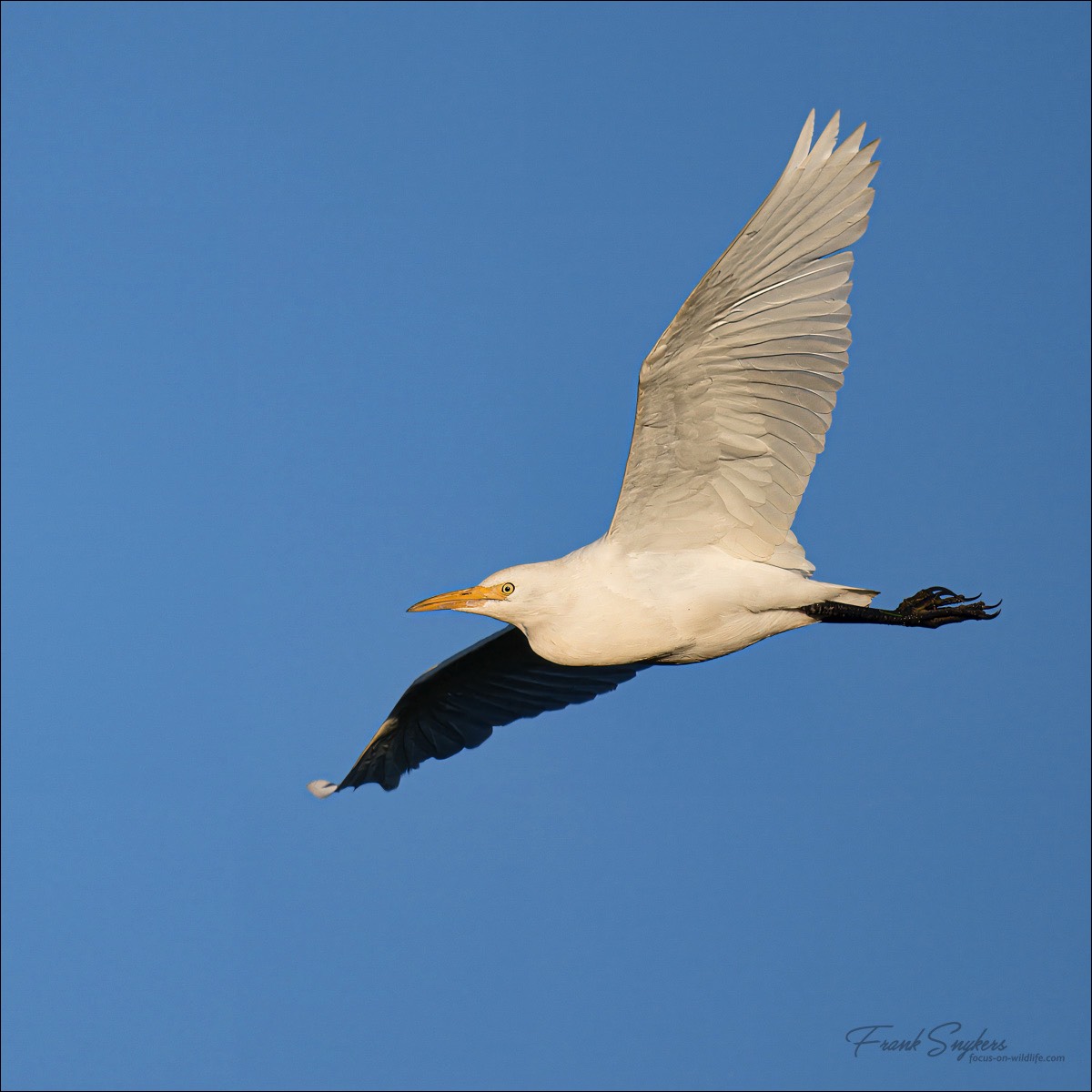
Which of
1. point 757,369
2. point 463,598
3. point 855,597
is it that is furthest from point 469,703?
point 757,369

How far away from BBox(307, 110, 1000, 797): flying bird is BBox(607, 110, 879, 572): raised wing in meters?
0.01

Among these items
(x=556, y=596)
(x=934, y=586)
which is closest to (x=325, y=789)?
(x=556, y=596)

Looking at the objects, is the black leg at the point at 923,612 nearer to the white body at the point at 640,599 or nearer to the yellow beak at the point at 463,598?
the white body at the point at 640,599

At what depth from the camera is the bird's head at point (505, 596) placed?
11.6m

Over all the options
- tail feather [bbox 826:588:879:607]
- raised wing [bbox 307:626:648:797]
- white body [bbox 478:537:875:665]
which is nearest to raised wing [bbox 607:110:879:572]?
white body [bbox 478:537:875:665]

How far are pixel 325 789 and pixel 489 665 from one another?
2.28m

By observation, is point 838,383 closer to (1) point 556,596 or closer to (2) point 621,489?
(2) point 621,489

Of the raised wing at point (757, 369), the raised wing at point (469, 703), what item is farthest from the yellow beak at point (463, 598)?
the raised wing at point (469, 703)

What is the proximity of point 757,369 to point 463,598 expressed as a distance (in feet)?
10.5

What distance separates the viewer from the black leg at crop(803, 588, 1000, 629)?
12.0m

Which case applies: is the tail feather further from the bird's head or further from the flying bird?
the bird's head

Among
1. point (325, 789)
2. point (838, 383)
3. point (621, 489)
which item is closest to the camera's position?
point (838, 383)

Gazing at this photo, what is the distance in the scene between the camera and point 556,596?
1159 cm

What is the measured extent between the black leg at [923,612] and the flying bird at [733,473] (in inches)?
0.5
